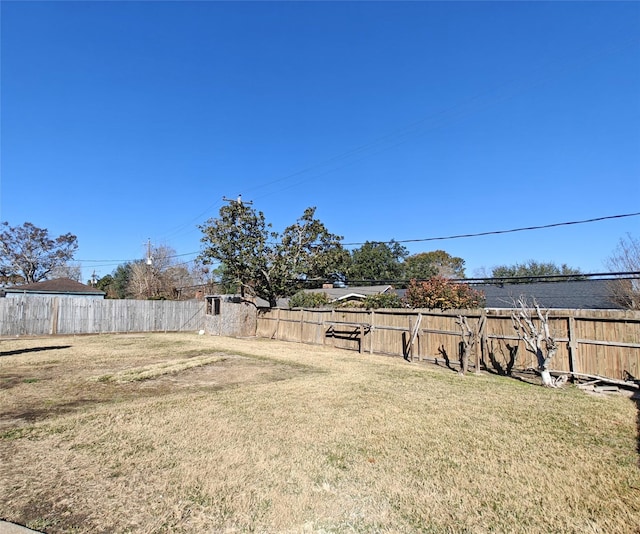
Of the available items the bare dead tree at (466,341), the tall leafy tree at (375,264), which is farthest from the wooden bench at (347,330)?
the tall leafy tree at (375,264)

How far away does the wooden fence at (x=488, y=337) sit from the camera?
769cm

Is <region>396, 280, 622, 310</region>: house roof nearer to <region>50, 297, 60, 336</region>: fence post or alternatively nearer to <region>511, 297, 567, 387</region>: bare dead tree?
<region>511, 297, 567, 387</region>: bare dead tree

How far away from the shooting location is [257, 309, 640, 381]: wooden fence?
7.69 m

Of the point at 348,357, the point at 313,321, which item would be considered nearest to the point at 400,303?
the point at 313,321

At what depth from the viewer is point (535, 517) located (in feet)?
9.53

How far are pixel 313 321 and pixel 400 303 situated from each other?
402 centimetres

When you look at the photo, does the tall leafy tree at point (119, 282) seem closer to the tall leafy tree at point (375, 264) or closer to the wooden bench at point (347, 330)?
the tall leafy tree at point (375, 264)

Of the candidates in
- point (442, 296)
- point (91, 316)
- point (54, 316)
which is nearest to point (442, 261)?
point (442, 296)

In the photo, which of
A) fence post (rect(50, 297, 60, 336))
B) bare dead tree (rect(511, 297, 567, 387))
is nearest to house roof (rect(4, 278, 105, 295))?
fence post (rect(50, 297, 60, 336))

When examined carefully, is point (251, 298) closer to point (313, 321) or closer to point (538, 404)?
point (313, 321)

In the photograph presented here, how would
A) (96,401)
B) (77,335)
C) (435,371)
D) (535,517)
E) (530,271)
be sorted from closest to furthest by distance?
(535,517) → (96,401) → (435,371) → (77,335) → (530,271)

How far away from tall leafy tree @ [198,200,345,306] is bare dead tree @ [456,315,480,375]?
1071 cm

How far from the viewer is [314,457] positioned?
403cm

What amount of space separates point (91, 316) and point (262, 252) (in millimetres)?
9478
